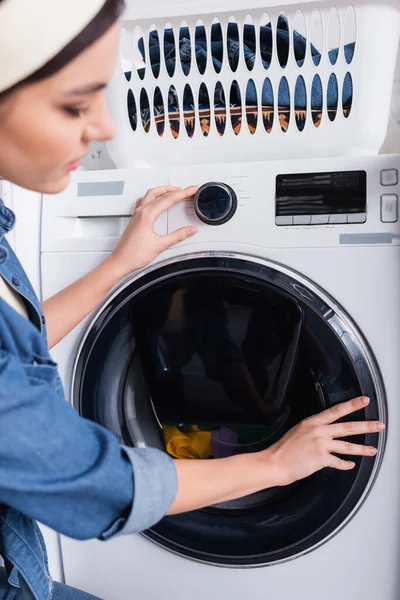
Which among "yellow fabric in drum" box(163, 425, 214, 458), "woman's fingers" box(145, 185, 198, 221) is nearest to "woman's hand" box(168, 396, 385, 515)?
"yellow fabric in drum" box(163, 425, 214, 458)

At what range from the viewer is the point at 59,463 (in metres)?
0.58

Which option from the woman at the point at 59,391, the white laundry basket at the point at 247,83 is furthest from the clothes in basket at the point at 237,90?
the woman at the point at 59,391

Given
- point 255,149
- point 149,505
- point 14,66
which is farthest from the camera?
point 255,149

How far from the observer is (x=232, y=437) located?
3.44 feet

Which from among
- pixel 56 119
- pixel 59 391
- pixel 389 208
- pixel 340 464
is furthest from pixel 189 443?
pixel 56 119

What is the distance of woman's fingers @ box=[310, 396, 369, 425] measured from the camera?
86 centimetres

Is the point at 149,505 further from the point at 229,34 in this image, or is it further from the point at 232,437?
the point at 229,34

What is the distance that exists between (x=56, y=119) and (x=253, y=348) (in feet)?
1.62

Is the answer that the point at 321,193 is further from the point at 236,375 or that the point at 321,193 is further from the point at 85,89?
the point at 85,89

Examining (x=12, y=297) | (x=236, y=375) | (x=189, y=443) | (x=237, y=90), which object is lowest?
(x=189, y=443)

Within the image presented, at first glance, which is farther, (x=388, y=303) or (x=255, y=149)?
(x=255, y=149)

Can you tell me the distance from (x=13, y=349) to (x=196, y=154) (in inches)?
20.4

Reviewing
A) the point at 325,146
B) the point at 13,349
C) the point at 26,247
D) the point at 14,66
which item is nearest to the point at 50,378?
the point at 13,349

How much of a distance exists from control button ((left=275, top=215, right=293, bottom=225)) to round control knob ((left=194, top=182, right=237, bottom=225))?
7cm
